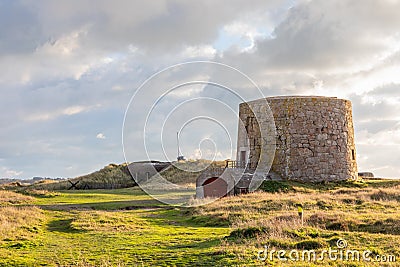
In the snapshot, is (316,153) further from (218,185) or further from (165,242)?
(165,242)

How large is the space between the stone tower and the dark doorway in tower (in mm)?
6482

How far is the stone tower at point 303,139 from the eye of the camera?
3259 cm

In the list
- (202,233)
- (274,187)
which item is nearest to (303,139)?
(274,187)

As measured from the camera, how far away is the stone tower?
32.6 metres

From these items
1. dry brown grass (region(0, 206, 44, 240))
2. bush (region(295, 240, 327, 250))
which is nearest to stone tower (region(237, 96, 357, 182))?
dry brown grass (region(0, 206, 44, 240))

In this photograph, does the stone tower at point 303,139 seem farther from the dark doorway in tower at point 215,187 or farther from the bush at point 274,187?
the dark doorway in tower at point 215,187

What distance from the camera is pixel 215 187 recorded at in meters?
27.2

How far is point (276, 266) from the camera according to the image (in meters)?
9.04

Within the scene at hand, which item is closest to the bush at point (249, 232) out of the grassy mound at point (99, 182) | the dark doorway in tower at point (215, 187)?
the dark doorway in tower at point (215, 187)

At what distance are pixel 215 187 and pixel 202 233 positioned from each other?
1269 cm

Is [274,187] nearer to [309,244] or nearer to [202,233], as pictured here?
[202,233]

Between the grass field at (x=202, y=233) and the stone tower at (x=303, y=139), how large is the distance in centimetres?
887

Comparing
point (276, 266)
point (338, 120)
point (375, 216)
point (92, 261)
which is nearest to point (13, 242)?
point (92, 261)

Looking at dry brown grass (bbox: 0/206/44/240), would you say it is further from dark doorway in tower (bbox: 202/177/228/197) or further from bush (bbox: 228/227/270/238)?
dark doorway in tower (bbox: 202/177/228/197)
